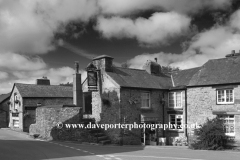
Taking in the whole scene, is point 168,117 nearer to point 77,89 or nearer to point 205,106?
point 205,106

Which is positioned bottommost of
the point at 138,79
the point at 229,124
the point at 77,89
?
the point at 229,124

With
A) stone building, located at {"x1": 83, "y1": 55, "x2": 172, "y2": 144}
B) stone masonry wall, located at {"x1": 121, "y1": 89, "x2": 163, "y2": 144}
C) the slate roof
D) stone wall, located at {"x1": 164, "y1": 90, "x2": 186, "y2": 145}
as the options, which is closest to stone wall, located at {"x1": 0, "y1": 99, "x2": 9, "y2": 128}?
stone building, located at {"x1": 83, "y1": 55, "x2": 172, "y2": 144}

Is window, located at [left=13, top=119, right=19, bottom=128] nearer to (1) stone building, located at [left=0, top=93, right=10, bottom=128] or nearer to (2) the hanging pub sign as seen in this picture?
(1) stone building, located at [left=0, top=93, right=10, bottom=128]

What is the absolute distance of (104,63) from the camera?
77.3 ft

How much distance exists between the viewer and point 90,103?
26.3 metres

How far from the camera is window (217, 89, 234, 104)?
2016cm

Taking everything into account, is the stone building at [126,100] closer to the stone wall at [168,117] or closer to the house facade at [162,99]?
the house facade at [162,99]

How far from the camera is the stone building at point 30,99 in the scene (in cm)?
3381

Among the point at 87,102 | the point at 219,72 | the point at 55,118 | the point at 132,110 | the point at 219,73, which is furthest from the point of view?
the point at 87,102

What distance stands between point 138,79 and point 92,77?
176 inches

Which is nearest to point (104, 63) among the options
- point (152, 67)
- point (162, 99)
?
point (152, 67)

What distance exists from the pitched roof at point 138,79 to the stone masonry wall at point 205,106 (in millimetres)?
3438

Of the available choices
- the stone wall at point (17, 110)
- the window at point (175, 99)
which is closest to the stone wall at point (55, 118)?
the window at point (175, 99)

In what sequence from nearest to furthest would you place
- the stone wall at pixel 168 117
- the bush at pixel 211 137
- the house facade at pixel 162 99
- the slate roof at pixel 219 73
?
1. the bush at pixel 211 137
2. the house facade at pixel 162 99
3. the slate roof at pixel 219 73
4. the stone wall at pixel 168 117
